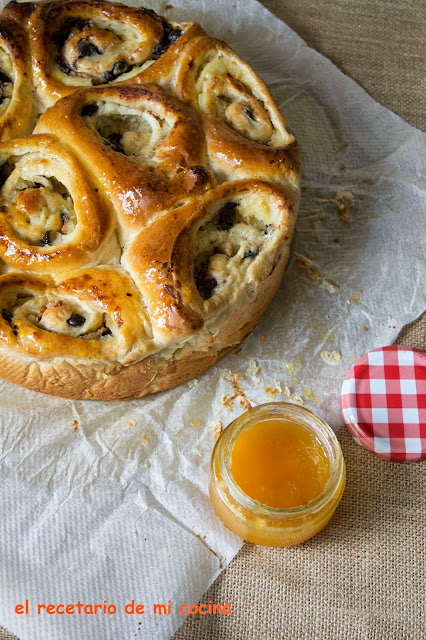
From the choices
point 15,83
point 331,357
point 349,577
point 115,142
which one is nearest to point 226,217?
point 115,142

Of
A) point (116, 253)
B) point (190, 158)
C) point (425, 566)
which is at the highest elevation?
point (190, 158)

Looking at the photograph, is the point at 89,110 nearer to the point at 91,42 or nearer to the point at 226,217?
the point at 91,42

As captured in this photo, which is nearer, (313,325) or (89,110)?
(89,110)

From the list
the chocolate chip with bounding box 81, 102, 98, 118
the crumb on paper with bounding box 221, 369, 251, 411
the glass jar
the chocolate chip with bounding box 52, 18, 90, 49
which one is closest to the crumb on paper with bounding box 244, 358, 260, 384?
the crumb on paper with bounding box 221, 369, 251, 411

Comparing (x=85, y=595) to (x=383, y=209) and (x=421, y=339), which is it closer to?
(x=421, y=339)

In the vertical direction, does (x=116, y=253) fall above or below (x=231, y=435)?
above

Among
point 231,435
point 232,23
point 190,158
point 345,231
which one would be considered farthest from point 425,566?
point 232,23
